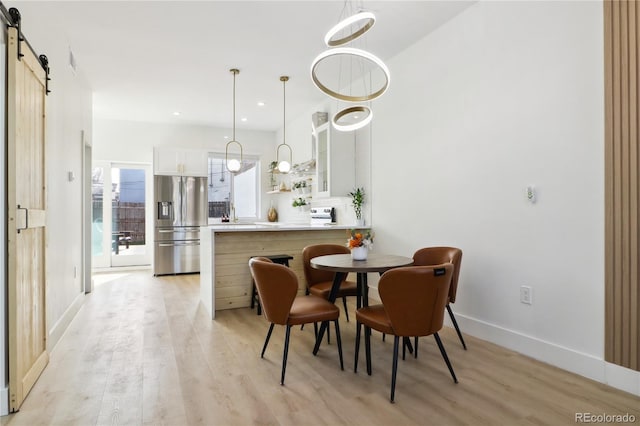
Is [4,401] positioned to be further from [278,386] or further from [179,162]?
[179,162]

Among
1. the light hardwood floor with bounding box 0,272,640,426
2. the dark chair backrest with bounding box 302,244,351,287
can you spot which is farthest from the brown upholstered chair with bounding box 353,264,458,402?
the dark chair backrest with bounding box 302,244,351,287

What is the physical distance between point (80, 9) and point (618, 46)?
163 inches

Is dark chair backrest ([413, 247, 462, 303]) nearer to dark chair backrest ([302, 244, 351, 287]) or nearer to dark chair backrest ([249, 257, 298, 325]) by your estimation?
dark chair backrest ([302, 244, 351, 287])

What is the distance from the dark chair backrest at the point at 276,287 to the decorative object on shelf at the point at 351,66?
1.48 meters

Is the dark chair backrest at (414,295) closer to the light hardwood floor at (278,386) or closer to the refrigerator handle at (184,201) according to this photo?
the light hardwood floor at (278,386)

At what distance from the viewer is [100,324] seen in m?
3.72

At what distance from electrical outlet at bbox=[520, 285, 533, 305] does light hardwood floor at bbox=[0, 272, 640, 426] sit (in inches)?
16.9

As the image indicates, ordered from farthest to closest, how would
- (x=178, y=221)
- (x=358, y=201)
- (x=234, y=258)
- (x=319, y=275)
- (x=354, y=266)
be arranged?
(x=178, y=221), (x=358, y=201), (x=234, y=258), (x=319, y=275), (x=354, y=266)

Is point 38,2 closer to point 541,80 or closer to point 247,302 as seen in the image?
point 247,302

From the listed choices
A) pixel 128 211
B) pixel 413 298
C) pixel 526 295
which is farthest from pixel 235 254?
pixel 128 211

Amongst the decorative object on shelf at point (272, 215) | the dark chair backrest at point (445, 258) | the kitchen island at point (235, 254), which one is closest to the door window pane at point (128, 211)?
the decorative object on shelf at point (272, 215)

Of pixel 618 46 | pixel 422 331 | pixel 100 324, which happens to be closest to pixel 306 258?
pixel 422 331

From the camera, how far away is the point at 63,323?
350cm

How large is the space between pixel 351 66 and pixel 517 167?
2555mm
